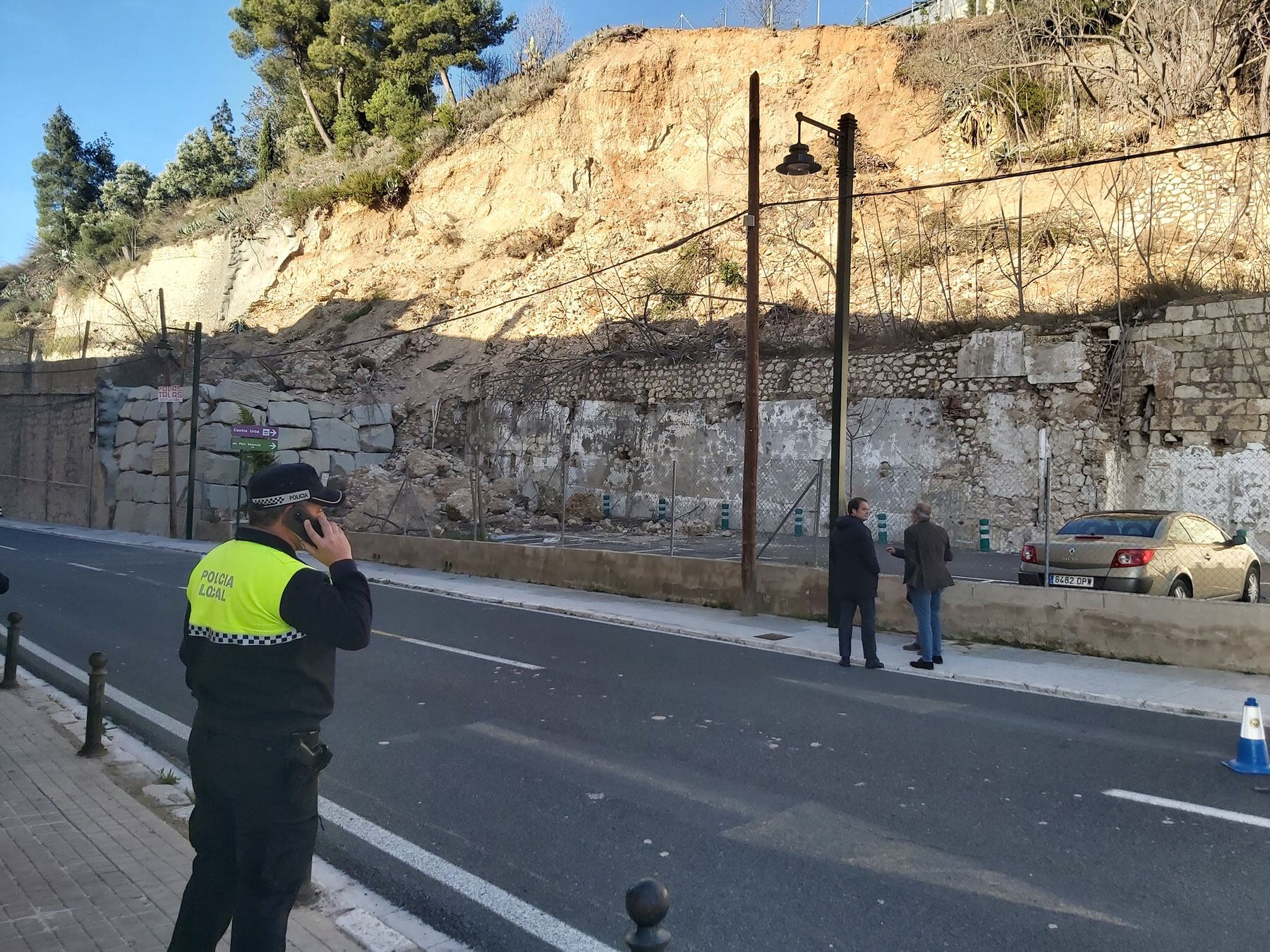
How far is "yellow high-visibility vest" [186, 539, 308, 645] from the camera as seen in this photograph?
9.58 ft

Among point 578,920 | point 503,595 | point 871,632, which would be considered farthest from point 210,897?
point 503,595

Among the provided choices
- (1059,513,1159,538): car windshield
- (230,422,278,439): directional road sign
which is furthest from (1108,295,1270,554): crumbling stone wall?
(230,422,278,439): directional road sign

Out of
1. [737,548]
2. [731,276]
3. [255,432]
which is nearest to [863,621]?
[737,548]

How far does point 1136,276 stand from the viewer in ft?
76.4

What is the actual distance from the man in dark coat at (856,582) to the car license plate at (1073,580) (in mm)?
3073

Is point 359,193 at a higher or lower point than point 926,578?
higher

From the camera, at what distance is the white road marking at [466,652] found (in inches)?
373

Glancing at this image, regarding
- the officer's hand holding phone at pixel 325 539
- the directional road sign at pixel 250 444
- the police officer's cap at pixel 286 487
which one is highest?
the directional road sign at pixel 250 444

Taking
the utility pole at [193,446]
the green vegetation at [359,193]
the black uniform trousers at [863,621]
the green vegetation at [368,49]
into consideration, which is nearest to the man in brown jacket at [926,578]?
the black uniform trousers at [863,621]

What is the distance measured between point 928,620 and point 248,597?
8113 mm

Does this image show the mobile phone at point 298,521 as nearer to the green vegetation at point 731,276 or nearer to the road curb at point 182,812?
the road curb at point 182,812

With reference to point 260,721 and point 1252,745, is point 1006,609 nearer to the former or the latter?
point 1252,745

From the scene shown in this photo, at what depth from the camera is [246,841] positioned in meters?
2.82

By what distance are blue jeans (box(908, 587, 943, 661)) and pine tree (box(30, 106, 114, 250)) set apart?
67318 mm
